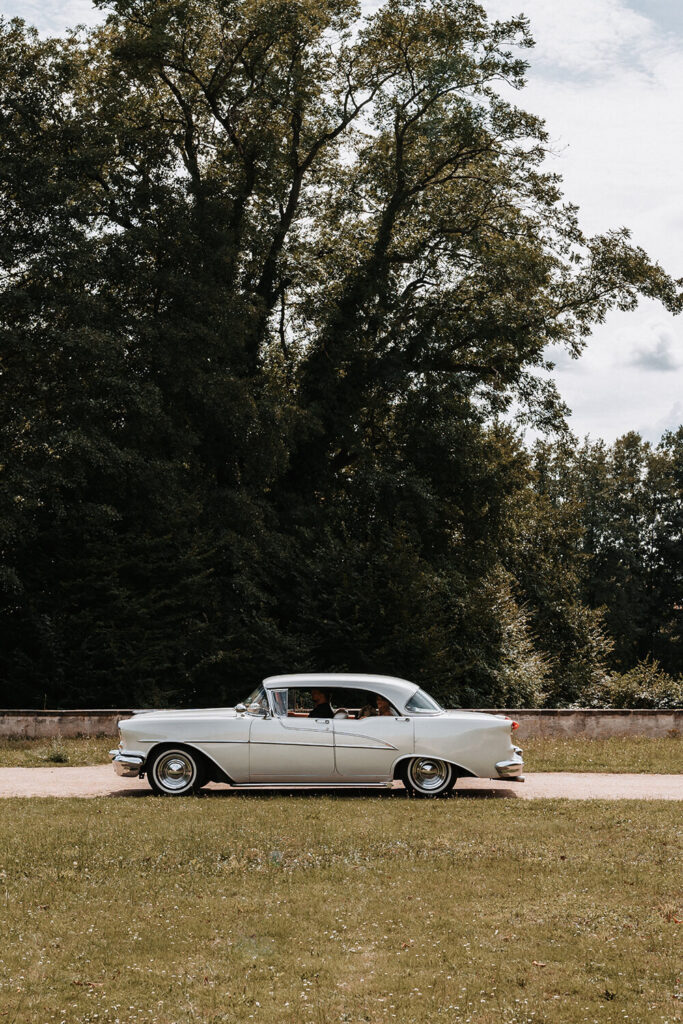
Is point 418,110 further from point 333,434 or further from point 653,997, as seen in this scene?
point 653,997

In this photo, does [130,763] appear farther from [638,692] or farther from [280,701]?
[638,692]

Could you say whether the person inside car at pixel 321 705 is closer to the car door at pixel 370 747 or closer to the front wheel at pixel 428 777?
the car door at pixel 370 747

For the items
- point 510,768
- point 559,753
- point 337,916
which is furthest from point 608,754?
point 337,916

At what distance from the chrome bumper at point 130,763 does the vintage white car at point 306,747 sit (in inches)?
0.5

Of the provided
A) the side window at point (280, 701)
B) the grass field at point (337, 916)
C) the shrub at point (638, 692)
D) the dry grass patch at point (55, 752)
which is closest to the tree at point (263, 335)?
the shrub at point (638, 692)

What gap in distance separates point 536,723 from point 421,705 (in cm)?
691

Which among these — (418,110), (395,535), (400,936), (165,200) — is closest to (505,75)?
(418,110)

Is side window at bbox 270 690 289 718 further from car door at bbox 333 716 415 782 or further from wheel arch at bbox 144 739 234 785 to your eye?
wheel arch at bbox 144 739 234 785

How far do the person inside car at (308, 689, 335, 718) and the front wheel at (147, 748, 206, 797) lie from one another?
147cm

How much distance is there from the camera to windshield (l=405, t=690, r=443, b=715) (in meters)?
13.4

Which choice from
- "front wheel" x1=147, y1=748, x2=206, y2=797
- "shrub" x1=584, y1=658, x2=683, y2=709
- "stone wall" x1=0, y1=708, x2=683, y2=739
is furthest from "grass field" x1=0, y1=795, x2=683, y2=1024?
"shrub" x1=584, y1=658, x2=683, y2=709

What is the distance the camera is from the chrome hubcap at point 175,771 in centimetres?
1319

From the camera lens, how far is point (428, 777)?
13289 millimetres

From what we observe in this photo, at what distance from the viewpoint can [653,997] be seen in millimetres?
6199
